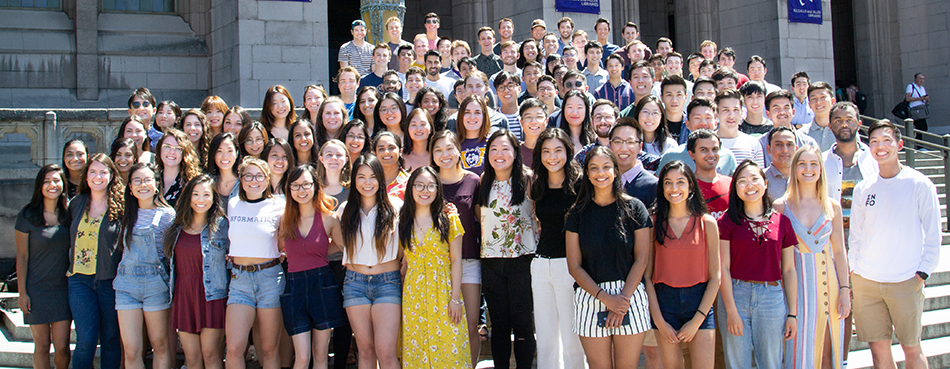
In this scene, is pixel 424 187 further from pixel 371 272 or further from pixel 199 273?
pixel 199 273

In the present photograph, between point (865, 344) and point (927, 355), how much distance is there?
0.47 m

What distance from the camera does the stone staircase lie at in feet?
20.4

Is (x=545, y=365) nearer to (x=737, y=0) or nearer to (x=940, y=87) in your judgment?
(x=737, y=0)

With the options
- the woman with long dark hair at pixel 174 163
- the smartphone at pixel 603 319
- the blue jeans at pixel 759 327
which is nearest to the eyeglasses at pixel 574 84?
the blue jeans at pixel 759 327

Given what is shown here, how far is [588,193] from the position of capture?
4723mm

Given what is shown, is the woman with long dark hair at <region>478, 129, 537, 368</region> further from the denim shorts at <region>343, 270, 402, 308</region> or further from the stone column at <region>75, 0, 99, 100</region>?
the stone column at <region>75, 0, 99, 100</region>

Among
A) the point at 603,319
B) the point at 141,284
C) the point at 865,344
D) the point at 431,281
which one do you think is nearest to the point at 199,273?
the point at 141,284

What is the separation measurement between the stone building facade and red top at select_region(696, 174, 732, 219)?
798 centimetres

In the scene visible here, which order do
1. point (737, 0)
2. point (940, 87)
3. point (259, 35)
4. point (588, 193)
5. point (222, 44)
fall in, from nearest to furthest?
1. point (588, 193)
2. point (259, 35)
3. point (222, 44)
4. point (737, 0)
5. point (940, 87)

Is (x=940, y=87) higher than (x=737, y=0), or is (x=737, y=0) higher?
(x=737, y=0)

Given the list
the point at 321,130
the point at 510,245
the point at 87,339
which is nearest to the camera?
the point at 510,245

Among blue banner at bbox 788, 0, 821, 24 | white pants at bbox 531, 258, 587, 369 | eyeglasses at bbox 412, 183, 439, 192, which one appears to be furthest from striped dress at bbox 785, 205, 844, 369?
blue banner at bbox 788, 0, 821, 24

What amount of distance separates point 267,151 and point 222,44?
7497 millimetres

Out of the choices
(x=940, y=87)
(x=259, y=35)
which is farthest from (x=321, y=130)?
(x=940, y=87)
